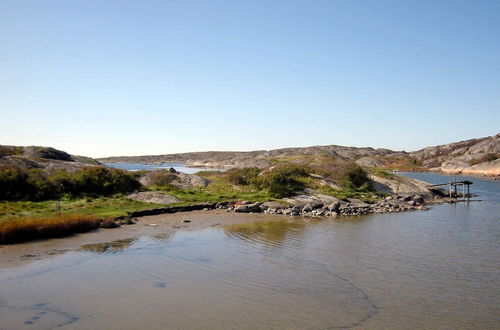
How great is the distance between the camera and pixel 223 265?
19203 mm

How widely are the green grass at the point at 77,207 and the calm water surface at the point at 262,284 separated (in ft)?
26.3

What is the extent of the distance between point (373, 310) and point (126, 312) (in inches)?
338

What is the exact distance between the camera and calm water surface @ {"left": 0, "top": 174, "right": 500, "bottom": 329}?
42.1 ft

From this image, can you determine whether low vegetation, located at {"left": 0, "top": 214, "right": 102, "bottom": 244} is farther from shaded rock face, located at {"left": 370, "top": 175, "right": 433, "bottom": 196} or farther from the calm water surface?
shaded rock face, located at {"left": 370, "top": 175, "right": 433, "bottom": 196}

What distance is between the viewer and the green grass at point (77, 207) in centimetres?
2786

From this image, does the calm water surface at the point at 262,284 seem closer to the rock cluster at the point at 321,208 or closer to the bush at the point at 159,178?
the rock cluster at the point at 321,208

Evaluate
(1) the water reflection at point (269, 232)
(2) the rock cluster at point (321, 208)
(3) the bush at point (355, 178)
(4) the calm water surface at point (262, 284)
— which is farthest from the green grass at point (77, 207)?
(3) the bush at point (355, 178)

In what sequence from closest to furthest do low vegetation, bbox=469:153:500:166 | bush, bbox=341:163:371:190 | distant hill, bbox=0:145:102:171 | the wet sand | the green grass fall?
the wet sand
the green grass
distant hill, bbox=0:145:102:171
bush, bbox=341:163:371:190
low vegetation, bbox=469:153:500:166

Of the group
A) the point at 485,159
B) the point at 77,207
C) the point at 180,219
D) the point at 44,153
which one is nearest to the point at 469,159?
the point at 485,159

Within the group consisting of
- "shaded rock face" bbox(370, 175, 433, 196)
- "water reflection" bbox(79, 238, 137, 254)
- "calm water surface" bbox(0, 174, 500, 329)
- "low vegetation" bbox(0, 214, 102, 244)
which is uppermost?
"shaded rock face" bbox(370, 175, 433, 196)

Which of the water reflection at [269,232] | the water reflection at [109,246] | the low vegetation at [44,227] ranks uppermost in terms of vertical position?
the low vegetation at [44,227]

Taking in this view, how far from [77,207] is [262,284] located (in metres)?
21.0

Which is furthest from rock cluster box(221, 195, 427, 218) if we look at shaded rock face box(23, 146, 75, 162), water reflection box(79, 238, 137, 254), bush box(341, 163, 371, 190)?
shaded rock face box(23, 146, 75, 162)

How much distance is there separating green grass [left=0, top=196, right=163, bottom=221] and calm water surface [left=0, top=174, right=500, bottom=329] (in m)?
8.01
